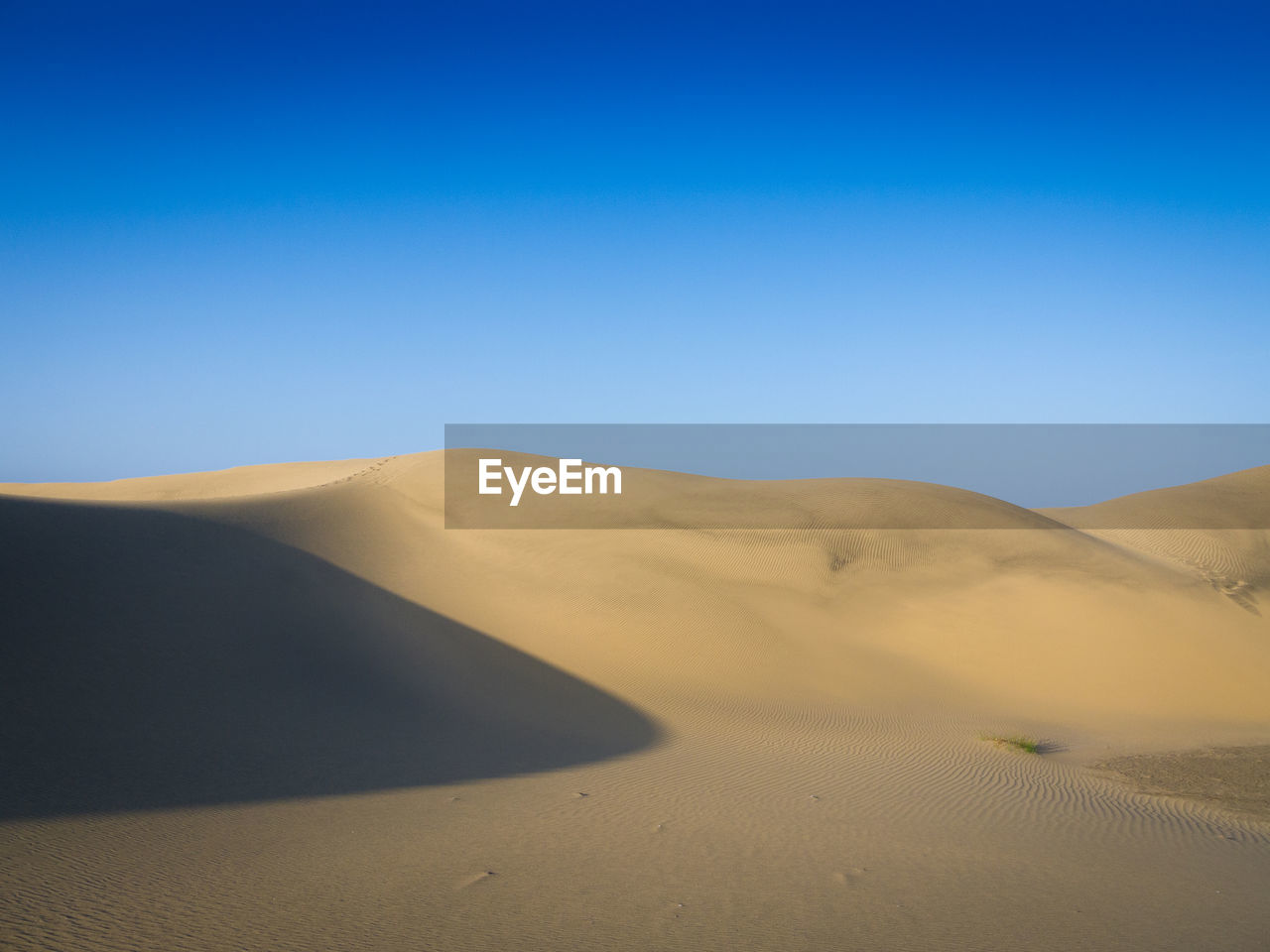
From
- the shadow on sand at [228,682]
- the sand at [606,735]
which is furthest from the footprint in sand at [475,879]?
the shadow on sand at [228,682]

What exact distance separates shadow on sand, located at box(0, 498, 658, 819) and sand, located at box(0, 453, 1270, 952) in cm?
7

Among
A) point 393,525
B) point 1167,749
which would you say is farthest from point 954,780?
point 393,525

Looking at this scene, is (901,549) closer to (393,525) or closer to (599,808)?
(393,525)

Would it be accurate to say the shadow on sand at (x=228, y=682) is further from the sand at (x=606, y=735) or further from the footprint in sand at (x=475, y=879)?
the footprint in sand at (x=475, y=879)

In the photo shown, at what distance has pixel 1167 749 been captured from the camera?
→ 13.0m

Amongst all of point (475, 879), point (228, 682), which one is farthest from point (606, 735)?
point (475, 879)

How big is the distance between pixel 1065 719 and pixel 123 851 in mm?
15238

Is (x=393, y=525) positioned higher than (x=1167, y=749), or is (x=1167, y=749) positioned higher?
(x=393, y=525)

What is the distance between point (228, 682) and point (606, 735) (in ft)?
17.8

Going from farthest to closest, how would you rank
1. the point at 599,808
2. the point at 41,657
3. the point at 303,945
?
the point at 41,657, the point at 599,808, the point at 303,945

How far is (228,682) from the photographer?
11.5 metres

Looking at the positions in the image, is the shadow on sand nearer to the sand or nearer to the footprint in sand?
the sand

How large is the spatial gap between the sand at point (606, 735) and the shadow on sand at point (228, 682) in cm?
7

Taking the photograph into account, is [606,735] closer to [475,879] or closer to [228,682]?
[228,682]
